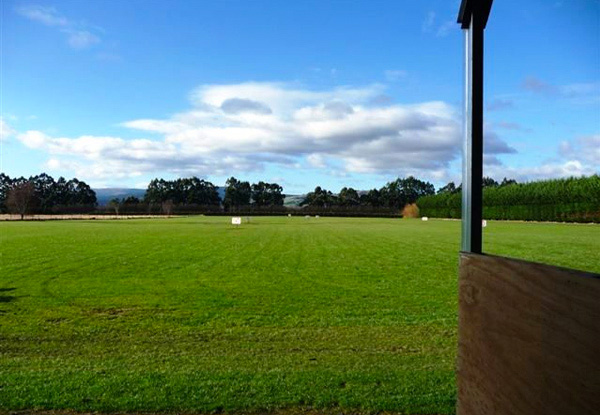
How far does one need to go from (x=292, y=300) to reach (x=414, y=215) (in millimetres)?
A: 78825

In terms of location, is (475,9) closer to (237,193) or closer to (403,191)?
(403,191)

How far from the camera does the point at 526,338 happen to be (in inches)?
60.8

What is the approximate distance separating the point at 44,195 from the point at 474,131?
402ft

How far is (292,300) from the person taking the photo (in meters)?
9.14

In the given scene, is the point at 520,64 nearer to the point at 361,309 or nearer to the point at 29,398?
the point at 29,398

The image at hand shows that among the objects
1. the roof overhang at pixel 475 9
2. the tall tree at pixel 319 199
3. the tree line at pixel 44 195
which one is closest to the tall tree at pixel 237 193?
the tall tree at pixel 319 199

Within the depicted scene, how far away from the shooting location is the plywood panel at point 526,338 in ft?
4.20

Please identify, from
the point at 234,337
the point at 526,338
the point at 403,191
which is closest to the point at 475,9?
the point at 526,338

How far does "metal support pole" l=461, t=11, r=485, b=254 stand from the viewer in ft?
6.77

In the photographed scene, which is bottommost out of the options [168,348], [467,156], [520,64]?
[168,348]

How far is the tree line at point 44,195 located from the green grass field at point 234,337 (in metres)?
87.1

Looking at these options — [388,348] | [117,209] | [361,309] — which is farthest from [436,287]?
[117,209]

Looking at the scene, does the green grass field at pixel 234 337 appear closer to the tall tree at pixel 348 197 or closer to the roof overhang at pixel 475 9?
the roof overhang at pixel 475 9

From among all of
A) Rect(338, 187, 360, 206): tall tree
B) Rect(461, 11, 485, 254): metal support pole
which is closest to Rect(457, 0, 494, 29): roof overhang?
Rect(461, 11, 485, 254): metal support pole
